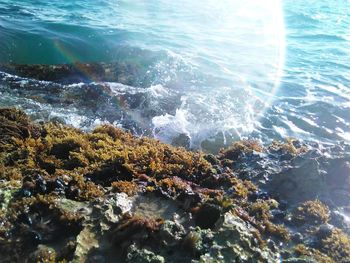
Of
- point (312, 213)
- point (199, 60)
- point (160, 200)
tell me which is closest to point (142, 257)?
point (160, 200)

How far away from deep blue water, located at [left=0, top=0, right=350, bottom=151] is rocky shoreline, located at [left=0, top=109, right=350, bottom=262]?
239cm

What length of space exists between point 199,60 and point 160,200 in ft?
35.0

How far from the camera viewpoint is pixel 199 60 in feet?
48.8

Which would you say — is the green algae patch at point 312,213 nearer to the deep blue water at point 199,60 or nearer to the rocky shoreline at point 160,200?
the rocky shoreline at point 160,200

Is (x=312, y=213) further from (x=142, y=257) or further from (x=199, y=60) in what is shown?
(x=199, y=60)

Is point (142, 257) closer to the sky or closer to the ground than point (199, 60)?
closer to the sky

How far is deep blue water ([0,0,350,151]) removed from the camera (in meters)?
9.81

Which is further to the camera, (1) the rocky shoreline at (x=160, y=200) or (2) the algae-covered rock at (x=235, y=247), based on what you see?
(1) the rocky shoreline at (x=160, y=200)

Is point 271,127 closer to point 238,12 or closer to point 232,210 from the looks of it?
point 232,210

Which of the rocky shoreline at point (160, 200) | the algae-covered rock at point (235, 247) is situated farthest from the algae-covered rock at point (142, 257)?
the algae-covered rock at point (235, 247)

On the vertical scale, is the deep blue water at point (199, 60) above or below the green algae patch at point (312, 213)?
below

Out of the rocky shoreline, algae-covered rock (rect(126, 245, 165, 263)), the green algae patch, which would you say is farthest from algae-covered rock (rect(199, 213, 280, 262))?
the green algae patch

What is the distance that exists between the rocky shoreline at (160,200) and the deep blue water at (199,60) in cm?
239

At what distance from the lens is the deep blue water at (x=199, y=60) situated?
9.81 meters
